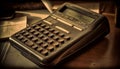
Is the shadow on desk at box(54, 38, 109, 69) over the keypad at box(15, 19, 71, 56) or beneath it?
beneath

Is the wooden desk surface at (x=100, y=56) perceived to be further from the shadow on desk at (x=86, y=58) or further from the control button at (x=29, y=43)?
the control button at (x=29, y=43)

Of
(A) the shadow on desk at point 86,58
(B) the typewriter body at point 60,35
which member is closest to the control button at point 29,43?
(B) the typewriter body at point 60,35

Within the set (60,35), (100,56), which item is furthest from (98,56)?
(60,35)

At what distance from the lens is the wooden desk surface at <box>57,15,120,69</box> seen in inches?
24.2

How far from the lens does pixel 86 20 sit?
0.68 metres

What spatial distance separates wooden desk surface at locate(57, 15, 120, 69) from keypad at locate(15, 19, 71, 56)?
0.19ft

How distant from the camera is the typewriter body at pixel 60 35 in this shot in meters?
0.59

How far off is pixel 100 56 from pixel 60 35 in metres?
0.13

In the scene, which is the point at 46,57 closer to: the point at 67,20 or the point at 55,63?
the point at 55,63

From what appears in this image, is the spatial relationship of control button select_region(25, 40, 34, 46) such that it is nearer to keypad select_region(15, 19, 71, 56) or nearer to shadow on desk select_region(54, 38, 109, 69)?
keypad select_region(15, 19, 71, 56)

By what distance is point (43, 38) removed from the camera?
64cm

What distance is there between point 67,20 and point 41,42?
0.42ft

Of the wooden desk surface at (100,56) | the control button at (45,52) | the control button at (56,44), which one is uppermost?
the control button at (56,44)

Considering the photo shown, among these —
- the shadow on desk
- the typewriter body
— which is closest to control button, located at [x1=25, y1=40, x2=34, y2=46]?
the typewriter body
